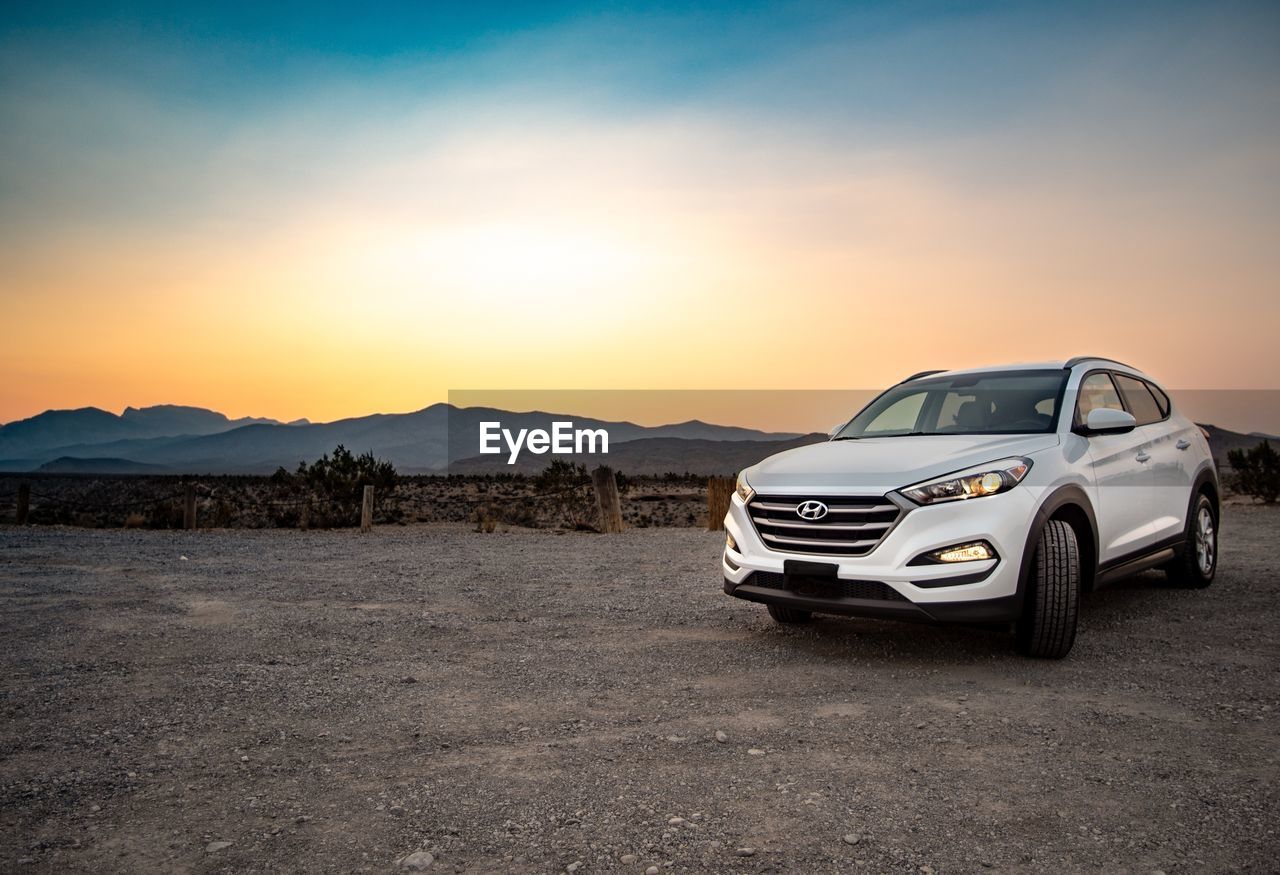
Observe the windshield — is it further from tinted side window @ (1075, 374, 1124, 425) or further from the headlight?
the headlight

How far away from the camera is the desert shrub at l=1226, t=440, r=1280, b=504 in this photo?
21922 mm

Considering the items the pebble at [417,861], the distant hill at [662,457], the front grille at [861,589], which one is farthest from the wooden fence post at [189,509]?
the distant hill at [662,457]

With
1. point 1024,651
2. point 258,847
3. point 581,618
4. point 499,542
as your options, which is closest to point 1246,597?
point 1024,651

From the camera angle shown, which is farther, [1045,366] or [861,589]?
[1045,366]

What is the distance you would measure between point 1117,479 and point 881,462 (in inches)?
84.9

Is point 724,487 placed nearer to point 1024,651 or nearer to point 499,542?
point 499,542

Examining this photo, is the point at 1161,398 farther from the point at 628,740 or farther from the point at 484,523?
the point at 484,523

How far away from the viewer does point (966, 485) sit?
5.31 m

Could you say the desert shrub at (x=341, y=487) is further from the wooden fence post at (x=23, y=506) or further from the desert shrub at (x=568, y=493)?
the wooden fence post at (x=23, y=506)

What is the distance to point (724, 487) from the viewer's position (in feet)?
55.6

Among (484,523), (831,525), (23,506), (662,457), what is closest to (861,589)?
(831,525)

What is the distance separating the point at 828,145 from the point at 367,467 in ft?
54.7

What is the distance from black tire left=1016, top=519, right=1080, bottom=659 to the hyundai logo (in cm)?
133

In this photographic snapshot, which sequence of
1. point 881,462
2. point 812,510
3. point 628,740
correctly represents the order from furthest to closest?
point 881,462 < point 812,510 < point 628,740
